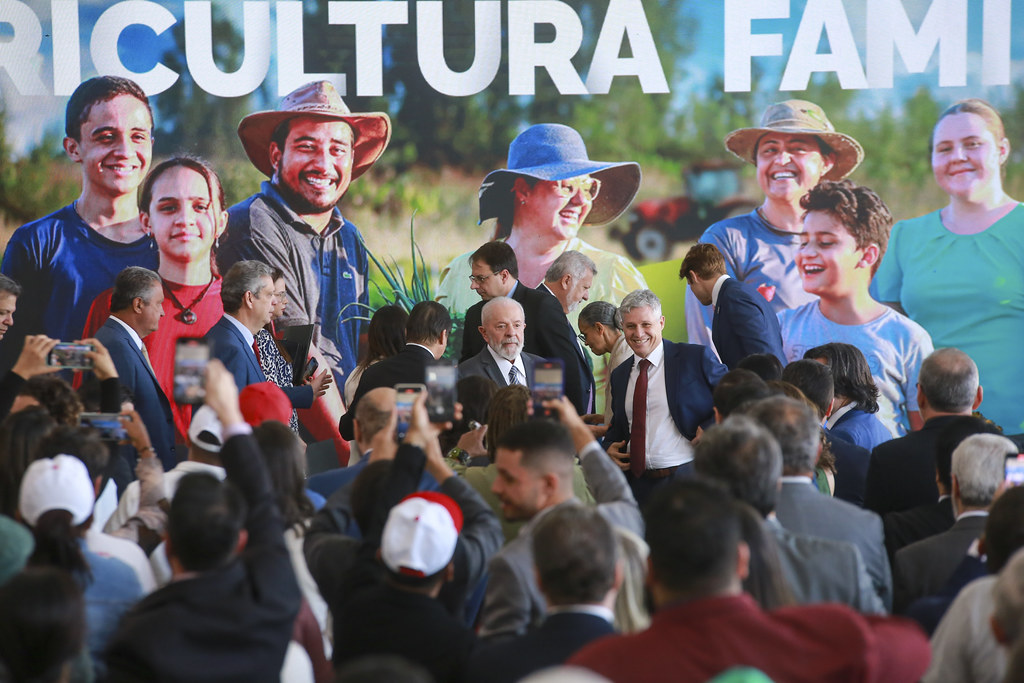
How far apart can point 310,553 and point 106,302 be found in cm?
469

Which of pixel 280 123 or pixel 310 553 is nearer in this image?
pixel 310 553

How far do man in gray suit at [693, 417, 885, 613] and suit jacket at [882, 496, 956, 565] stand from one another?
2.62 ft

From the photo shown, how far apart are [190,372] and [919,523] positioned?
Answer: 231 cm

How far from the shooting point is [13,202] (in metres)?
7.02

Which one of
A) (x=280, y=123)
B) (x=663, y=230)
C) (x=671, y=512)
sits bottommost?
(x=671, y=512)

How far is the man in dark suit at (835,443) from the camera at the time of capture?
4.20 meters

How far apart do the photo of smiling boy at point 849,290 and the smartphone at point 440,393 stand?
4.38m

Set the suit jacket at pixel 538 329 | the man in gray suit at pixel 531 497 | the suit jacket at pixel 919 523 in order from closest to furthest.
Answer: the man in gray suit at pixel 531 497, the suit jacket at pixel 919 523, the suit jacket at pixel 538 329

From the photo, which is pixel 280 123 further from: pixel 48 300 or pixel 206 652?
pixel 206 652

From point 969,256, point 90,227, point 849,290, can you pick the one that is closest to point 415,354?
point 90,227

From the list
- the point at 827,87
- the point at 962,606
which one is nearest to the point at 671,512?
the point at 962,606

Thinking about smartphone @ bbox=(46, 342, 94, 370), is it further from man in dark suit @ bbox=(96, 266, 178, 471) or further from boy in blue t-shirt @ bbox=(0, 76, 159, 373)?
boy in blue t-shirt @ bbox=(0, 76, 159, 373)

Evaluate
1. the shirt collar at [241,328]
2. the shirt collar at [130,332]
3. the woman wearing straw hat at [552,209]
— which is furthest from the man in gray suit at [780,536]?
the woman wearing straw hat at [552,209]

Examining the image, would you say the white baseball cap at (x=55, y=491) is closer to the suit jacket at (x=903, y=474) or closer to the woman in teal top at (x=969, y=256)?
the suit jacket at (x=903, y=474)
